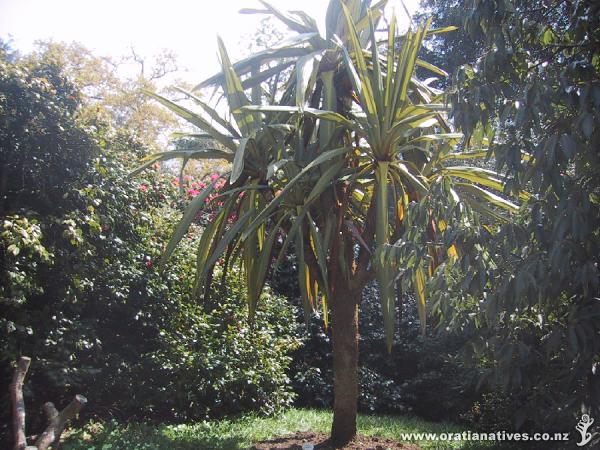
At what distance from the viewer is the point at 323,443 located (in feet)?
15.3

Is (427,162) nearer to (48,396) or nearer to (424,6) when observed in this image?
(48,396)

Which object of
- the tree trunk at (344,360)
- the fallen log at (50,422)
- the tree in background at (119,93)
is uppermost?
the tree in background at (119,93)

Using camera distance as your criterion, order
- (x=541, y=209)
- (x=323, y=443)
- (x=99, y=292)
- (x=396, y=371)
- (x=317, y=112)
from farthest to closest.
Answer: (x=396, y=371) < (x=99, y=292) < (x=323, y=443) < (x=317, y=112) < (x=541, y=209)

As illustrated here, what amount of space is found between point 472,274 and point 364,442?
2801mm

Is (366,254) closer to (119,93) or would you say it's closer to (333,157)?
(333,157)

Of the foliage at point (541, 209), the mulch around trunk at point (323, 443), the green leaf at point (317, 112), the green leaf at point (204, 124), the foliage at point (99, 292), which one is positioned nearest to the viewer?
the foliage at point (541, 209)

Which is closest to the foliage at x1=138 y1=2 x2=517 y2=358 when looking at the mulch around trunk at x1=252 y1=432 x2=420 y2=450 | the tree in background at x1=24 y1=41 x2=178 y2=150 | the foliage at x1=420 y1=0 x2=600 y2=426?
the mulch around trunk at x1=252 y1=432 x2=420 y2=450

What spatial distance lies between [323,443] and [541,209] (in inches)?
120

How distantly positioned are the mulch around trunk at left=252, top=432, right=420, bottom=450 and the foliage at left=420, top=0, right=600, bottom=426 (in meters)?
2.17

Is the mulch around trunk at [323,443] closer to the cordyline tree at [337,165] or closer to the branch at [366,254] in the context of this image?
the cordyline tree at [337,165]

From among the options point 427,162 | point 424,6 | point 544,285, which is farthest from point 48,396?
point 424,6

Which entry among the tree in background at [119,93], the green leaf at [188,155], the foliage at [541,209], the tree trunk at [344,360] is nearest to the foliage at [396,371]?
the tree trunk at [344,360]

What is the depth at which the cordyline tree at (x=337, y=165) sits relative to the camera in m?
4.29

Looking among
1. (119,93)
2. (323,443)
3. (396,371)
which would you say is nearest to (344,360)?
(323,443)
